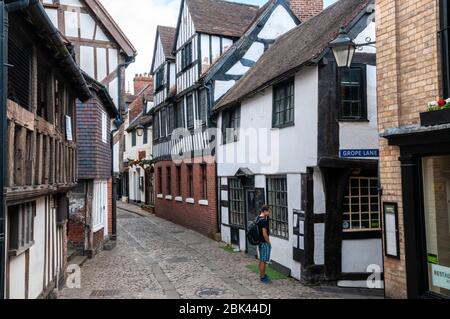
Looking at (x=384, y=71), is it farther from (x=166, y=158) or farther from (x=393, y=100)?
(x=166, y=158)

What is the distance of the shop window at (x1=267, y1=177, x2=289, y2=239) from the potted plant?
5.89 metres

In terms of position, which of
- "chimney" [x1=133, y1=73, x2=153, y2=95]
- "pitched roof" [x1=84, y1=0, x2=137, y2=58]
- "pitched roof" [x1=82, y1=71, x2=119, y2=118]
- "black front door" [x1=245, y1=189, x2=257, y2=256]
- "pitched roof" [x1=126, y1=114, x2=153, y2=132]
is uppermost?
"chimney" [x1=133, y1=73, x2=153, y2=95]

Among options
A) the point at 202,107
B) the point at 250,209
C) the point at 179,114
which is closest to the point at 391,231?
the point at 250,209

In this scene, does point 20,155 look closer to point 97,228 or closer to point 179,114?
point 97,228

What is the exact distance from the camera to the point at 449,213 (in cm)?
620

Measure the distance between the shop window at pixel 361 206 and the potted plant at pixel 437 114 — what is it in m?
4.62

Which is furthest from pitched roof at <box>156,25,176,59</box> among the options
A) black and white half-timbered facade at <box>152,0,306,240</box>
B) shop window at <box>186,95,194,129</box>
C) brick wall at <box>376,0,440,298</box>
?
brick wall at <box>376,0,440,298</box>

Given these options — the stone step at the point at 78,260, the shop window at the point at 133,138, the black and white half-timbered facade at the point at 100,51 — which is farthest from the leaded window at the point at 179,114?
the shop window at the point at 133,138

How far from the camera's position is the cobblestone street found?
9.71m

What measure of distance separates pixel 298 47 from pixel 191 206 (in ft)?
31.4

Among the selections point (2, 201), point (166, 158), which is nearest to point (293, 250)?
point (2, 201)

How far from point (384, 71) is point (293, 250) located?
5358 millimetres

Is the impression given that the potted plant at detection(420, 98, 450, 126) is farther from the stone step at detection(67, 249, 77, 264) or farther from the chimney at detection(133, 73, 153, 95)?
the chimney at detection(133, 73, 153, 95)

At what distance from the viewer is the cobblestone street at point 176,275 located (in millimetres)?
9711
